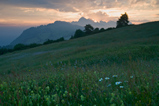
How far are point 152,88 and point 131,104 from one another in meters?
0.82

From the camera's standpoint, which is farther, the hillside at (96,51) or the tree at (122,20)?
the tree at (122,20)

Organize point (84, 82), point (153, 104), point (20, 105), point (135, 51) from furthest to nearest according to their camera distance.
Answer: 1. point (135, 51)
2. point (84, 82)
3. point (20, 105)
4. point (153, 104)

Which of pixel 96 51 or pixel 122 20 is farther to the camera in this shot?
pixel 122 20

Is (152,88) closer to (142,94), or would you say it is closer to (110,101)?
(142,94)

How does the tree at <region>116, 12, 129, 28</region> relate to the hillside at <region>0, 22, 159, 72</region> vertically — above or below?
above

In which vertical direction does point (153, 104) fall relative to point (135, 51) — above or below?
above

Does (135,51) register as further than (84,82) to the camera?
Yes

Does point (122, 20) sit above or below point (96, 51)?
above

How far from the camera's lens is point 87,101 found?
3029 mm

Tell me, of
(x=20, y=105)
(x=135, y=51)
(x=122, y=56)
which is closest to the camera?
(x=20, y=105)

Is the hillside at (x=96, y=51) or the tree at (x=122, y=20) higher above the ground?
the tree at (x=122, y=20)

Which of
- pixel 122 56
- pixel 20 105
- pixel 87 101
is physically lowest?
pixel 122 56

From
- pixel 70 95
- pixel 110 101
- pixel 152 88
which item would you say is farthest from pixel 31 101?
pixel 152 88

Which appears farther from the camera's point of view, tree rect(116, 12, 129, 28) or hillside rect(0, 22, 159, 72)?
tree rect(116, 12, 129, 28)
